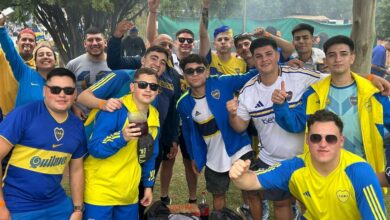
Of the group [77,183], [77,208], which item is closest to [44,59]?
[77,183]

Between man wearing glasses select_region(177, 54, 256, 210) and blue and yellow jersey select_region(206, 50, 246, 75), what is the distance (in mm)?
939

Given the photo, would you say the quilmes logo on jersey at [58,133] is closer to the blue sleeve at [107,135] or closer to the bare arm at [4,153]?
the blue sleeve at [107,135]

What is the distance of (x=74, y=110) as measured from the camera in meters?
4.12

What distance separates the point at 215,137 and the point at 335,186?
5.78 feet

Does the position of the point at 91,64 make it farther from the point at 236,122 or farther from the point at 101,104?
the point at 236,122

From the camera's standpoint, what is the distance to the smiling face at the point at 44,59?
13.8 feet

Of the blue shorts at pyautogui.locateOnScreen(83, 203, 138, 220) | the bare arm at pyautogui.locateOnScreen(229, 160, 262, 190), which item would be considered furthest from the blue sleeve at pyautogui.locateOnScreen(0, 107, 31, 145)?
the bare arm at pyautogui.locateOnScreen(229, 160, 262, 190)

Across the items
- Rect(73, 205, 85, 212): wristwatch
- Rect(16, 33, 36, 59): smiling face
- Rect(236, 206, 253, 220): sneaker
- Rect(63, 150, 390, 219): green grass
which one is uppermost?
Rect(16, 33, 36, 59): smiling face

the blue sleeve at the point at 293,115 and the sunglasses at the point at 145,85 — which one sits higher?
the sunglasses at the point at 145,85

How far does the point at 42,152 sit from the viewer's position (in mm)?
3135

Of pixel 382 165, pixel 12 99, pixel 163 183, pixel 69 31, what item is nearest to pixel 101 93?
pixel 12 99

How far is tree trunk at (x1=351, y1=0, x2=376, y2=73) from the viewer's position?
4551 millimetres


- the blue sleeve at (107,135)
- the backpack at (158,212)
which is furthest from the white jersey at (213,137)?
the blue sleeve at (107,135)

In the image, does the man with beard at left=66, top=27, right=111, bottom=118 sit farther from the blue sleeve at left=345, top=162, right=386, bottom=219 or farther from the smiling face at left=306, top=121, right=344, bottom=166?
the blue sleeve at left=345, top=162, right=386, bottom=219
